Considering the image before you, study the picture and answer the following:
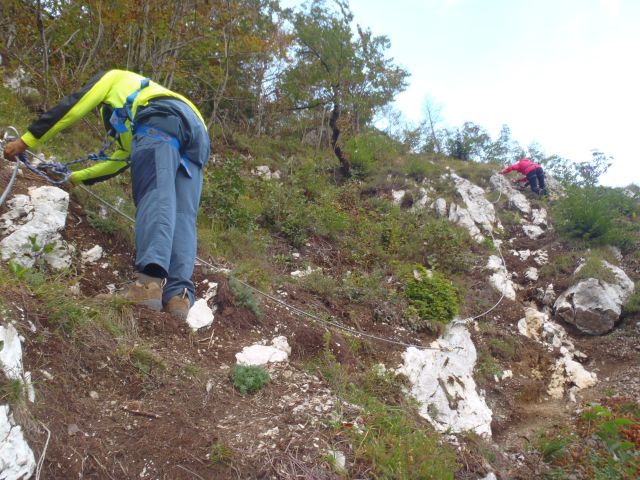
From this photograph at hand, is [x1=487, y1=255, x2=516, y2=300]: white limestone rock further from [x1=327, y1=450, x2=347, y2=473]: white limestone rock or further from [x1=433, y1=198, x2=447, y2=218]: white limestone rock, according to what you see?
[x1=327, y1=450, x2=347, y2=473]: white limestone rock

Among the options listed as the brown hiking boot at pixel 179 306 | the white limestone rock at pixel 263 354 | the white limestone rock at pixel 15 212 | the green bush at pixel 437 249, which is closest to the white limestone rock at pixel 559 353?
the green bush at pixel 437 249

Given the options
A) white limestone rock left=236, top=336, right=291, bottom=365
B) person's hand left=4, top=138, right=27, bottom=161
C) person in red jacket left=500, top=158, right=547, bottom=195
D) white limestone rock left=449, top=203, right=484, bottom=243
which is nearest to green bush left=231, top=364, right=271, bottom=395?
white limestone rock left=236, top=336, right=291, bottom=365

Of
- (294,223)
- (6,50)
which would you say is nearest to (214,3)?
(6,50)

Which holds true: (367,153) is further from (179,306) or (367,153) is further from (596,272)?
(179,306)

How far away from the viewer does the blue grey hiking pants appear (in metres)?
2.73

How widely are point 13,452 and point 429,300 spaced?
4185 mm

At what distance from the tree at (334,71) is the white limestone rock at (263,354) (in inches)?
281

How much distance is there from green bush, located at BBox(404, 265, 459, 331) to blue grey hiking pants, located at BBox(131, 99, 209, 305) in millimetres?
2677

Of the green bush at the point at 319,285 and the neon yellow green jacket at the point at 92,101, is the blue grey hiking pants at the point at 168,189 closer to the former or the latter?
the neon yellow green jacket at the point at 92,101

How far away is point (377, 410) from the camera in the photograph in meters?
2.74

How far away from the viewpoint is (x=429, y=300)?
5043 millimetres

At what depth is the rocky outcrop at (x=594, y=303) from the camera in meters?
6.01

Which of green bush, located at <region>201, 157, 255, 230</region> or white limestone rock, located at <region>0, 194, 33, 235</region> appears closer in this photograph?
white limestone rock, located at <region>0, 194, 33, 235</region>

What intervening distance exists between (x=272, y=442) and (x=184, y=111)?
214cm
